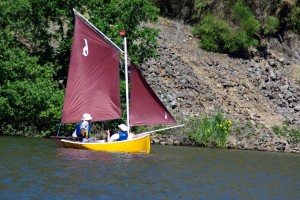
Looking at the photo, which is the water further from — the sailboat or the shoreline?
the shoreline

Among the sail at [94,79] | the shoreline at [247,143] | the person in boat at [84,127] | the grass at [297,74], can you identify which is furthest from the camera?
the grass at [297,74]

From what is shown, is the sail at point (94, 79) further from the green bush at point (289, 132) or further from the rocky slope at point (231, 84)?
the green bush at point (289, 132)

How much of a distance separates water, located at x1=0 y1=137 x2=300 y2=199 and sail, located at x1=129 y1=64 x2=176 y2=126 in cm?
158

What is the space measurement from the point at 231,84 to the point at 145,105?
48.1 ft

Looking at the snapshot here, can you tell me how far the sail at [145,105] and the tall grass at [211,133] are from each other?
7149 mm

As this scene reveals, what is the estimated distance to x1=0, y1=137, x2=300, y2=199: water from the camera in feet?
78.3

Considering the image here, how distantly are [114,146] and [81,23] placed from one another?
19.3 feet

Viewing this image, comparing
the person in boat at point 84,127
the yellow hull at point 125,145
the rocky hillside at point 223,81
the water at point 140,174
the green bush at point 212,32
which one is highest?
the green bush at point 212,32

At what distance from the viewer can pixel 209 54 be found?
2104 inches

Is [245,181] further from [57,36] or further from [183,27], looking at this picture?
[183,27]

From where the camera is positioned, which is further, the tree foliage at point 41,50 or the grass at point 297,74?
the grass at point 297,74

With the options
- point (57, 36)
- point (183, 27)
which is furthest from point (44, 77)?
point (183, 27)

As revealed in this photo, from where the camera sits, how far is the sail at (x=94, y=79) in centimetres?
3681

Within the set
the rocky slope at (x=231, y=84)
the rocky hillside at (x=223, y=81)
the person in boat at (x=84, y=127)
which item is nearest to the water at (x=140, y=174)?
the person in boat at (x=84, y=127)
